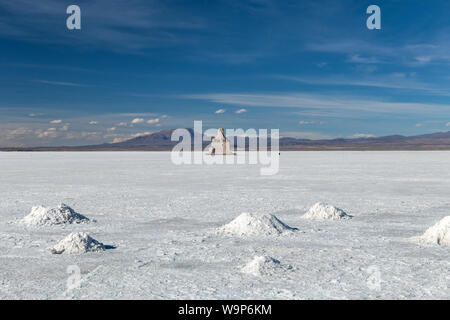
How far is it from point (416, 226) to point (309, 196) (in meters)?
5.35

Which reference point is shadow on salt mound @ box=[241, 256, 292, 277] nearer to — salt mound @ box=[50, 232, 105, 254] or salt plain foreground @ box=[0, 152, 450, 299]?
salt plain foreground @ box=[0, 152, 450, 299]

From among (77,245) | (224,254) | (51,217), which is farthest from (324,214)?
(51,217)

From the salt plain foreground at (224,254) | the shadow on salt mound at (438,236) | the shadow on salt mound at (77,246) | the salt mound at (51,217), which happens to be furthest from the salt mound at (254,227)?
the salt mound at (51,217)

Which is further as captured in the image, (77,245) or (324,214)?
(324,214)

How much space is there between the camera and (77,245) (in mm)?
7059

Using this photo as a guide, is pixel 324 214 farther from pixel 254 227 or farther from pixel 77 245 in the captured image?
pixel 77 245

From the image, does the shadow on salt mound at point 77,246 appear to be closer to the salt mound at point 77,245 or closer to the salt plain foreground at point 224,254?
the salt mound at point 77,245

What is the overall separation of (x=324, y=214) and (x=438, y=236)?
2.81 metres

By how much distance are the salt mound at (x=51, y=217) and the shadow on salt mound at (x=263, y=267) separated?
5015 millimetres

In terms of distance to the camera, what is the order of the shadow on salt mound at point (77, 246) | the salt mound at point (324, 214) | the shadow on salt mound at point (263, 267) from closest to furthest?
1. the shadow on salt mound at point (263, 267)
2. the shadow on salt mound at point (77, 246)
3. the salt mound at point (324, 214)

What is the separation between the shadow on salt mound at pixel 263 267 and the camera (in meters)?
5.80

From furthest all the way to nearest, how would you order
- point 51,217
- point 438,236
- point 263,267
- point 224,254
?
point 51,217, point 438,236, point 224,254, point 263,267
